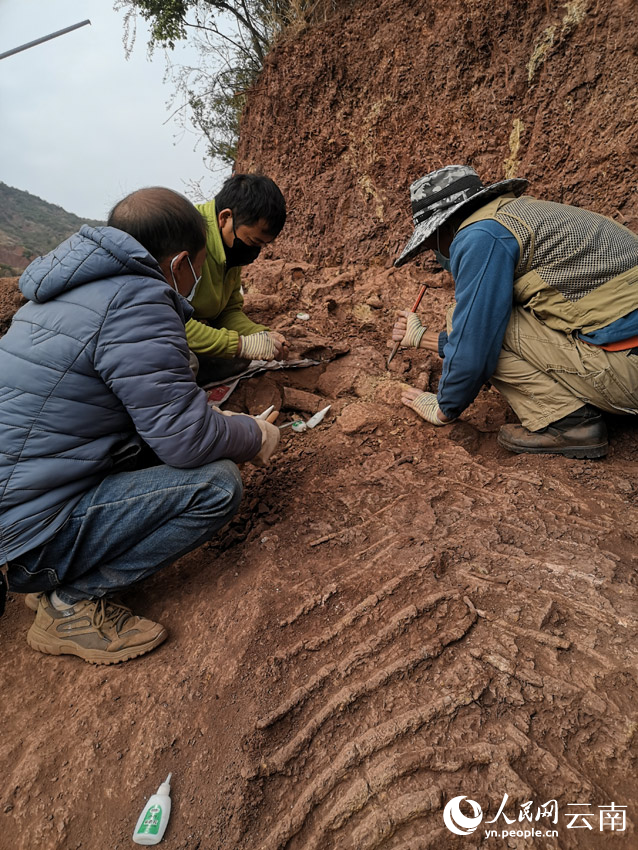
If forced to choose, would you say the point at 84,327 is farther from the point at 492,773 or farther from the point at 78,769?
the point at 492,773

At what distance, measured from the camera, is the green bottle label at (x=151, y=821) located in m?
1.24

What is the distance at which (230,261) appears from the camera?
2.96 meters

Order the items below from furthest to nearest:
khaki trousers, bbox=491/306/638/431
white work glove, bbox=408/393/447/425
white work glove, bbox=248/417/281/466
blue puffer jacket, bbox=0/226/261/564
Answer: white work glove, bbox=408/393/447/425 < khaki trousers, bbox=491/306/638/431 < white work glove, bbox=248/417/281/466 < blue puffer jacket, bbox=0/226/261/564

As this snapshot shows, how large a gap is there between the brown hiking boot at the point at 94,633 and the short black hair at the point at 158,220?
4.42 feet

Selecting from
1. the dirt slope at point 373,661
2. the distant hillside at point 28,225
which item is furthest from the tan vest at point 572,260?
the distant hillside at point 28,225

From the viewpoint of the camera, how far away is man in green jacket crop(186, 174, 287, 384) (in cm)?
270

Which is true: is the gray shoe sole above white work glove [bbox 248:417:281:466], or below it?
below

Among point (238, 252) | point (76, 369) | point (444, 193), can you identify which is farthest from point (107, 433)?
point (444, 193)

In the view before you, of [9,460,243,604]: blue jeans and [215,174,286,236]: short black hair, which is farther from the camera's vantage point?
[215,174,286,236]: short black hair

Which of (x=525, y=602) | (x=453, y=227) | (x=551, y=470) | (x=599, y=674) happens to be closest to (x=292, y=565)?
(x=525, y=602)

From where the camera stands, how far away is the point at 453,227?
2.46 m

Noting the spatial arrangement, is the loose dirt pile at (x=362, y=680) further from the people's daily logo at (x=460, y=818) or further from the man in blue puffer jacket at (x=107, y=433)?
the man in blue puffer jacket at (x=107, y=433)

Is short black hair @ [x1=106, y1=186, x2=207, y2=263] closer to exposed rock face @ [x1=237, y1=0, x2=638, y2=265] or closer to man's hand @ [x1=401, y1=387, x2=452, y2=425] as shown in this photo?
man's hand @ [x1=401, y1=387, x2=452, y2=425]

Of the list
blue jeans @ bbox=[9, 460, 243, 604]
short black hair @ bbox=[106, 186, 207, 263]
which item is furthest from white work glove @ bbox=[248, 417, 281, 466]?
short black hair @ bbox=[106, 186, 207, 263]
